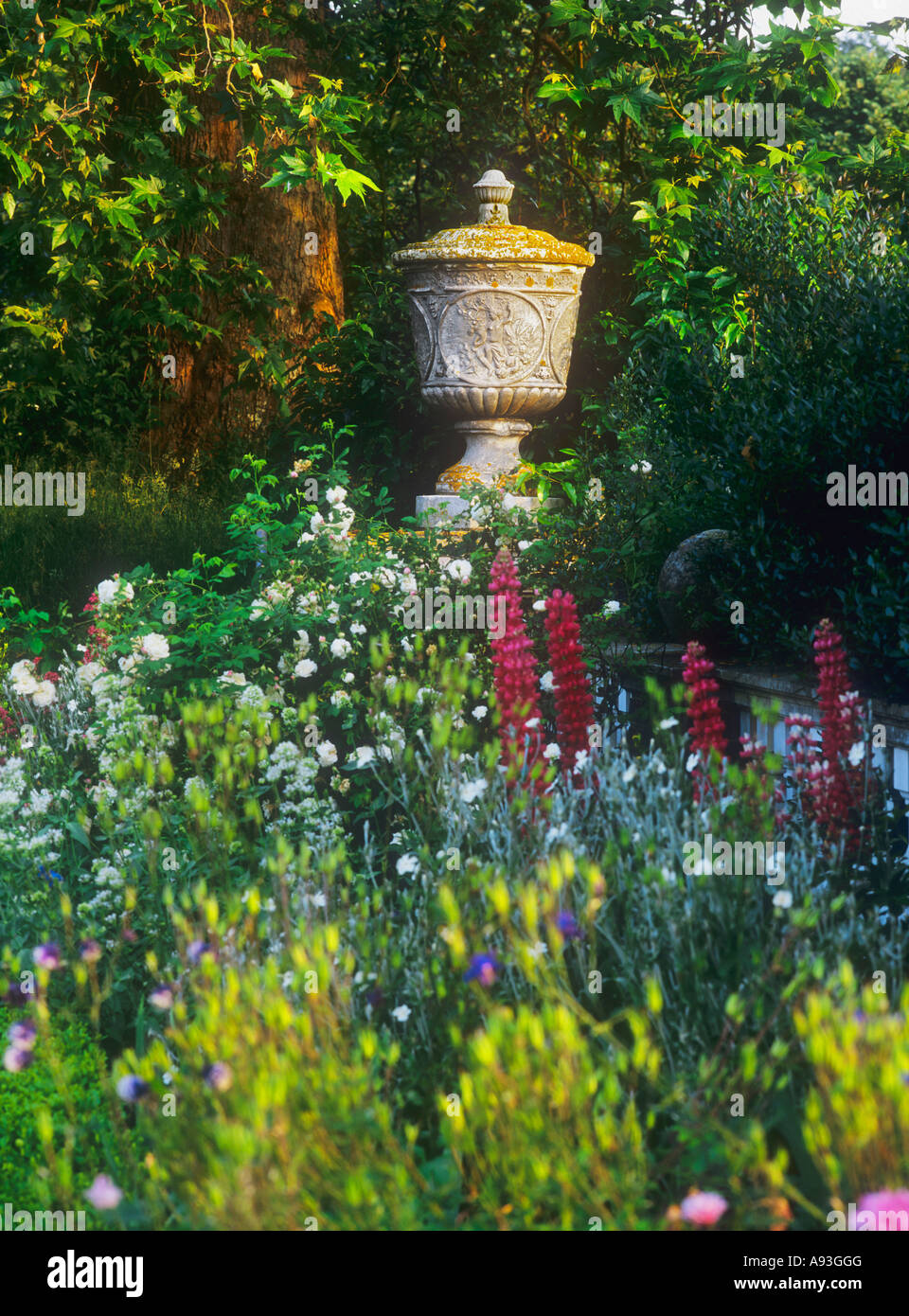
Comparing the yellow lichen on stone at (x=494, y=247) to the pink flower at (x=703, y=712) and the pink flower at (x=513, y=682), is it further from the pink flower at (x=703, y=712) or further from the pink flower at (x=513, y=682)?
the pink flower at (x=703, y=712)

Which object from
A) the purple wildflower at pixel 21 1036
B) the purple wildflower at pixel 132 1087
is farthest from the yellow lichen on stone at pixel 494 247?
the purple wildflower at pixel 132 1087

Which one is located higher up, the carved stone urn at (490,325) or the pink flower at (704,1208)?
the carved stone urn at (490,325)

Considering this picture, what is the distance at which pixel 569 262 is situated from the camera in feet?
25.0

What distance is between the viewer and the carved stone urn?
7512 millimetres

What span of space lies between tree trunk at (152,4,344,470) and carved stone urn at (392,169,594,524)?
181 centimetres

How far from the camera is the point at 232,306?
9.02 metres

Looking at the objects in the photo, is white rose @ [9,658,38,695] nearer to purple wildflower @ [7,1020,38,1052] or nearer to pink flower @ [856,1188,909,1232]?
purple wildflower @ [7,1020,38,1052]

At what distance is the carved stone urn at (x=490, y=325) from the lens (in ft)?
24.6

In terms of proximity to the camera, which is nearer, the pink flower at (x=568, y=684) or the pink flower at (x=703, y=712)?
the pink flower at (x=703, y=712)

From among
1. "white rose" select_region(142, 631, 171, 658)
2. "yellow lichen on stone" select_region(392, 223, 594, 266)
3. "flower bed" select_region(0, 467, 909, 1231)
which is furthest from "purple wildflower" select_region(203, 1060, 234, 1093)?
"yellow lichen on stone" select_region(392, 223, 594, 266)

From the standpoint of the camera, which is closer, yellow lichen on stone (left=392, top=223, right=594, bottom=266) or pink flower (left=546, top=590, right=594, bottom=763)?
pink flower (left=546, top=590, right=594, bottom=763)

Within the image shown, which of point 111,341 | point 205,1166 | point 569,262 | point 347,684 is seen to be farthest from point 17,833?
point 111,341

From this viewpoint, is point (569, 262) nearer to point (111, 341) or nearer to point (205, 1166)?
point (111, 341)

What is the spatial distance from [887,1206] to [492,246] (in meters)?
6.54
